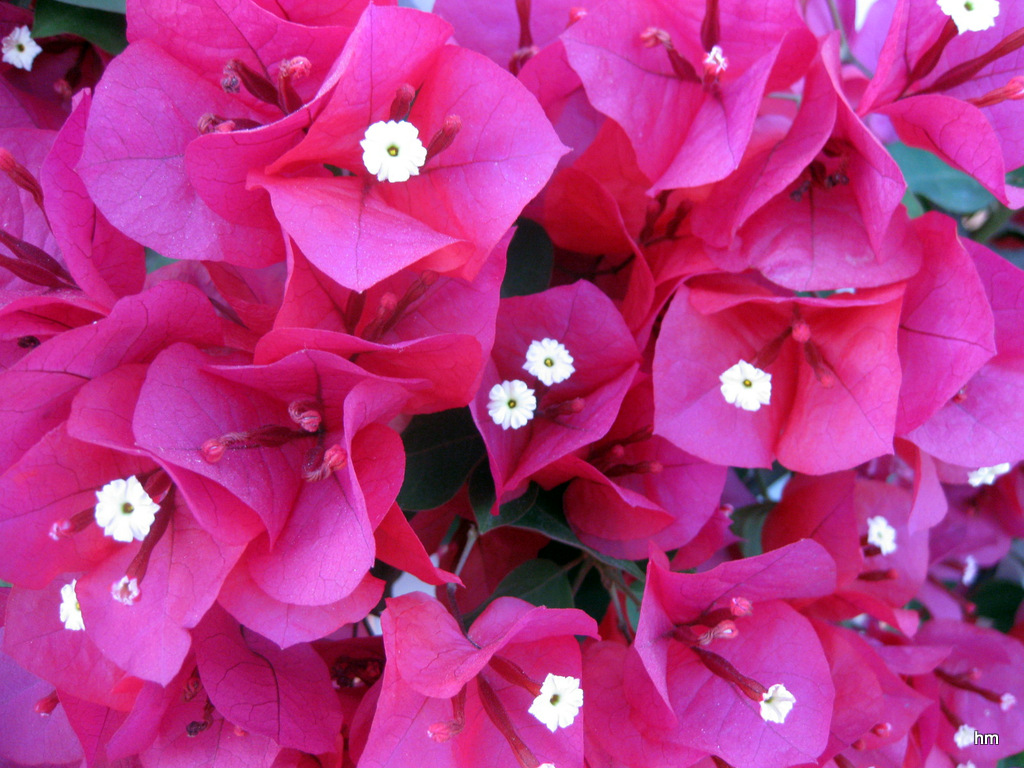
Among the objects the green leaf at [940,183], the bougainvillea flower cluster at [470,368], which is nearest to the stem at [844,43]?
the green leaf at [940,183]

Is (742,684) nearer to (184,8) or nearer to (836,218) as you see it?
(836,218)

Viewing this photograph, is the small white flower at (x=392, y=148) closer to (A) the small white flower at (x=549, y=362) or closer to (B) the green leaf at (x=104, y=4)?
(A) the small white flower at (x=549, y=362)

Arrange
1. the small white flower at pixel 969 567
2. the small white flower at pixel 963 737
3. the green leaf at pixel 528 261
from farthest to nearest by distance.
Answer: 1. the small white flower at pixel 969 567
2. the small white flower at pixel 963 737
3. the green leaf at pixel 528 261

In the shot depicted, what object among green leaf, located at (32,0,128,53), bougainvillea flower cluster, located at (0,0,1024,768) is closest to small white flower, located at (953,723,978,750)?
bougainvillea flower cluster, located at (0,0,1024,768)

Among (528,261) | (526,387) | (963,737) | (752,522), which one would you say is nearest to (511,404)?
(526,387)

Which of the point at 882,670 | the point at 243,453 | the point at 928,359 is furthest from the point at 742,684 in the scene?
the point at 243,453

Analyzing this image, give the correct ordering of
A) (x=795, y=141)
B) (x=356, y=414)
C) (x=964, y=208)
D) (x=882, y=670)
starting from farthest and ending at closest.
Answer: (x=964, y=208), (x=882, y=670), (x=795, y=141), (x=356, y=414)

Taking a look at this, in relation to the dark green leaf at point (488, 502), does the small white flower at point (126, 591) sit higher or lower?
higher
